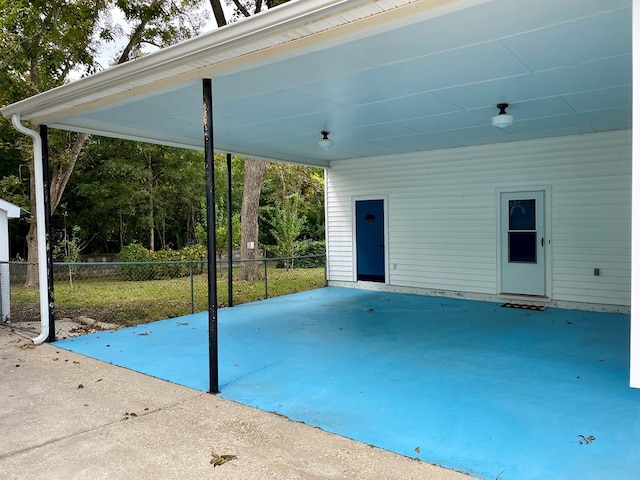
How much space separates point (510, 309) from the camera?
272 inches

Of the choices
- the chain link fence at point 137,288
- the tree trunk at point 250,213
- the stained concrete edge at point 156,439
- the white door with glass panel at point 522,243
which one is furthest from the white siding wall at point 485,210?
the stained concrete edge at point 156,439

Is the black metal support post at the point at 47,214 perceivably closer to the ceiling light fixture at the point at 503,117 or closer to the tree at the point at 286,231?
the ceiling light fixture at the point at 503,117

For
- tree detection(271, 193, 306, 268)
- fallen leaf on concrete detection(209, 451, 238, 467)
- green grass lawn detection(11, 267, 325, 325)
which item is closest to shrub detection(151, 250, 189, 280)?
green grass lawn detection(11, 267, 325, 325)

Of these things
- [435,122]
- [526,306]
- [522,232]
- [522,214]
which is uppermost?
[435,122]

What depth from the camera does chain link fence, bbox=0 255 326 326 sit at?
23.2 feet

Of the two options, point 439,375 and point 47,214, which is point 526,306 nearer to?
point 439,375

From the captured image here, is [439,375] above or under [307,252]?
under

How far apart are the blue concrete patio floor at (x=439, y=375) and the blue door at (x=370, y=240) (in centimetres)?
218

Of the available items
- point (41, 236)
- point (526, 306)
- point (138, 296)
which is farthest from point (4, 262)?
point (526, 306)

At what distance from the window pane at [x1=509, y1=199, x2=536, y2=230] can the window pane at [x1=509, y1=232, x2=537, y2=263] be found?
117 millimetres

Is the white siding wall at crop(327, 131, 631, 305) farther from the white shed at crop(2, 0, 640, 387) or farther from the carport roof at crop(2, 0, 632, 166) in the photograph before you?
the carport roof at crop(2, 0, 632, 166)

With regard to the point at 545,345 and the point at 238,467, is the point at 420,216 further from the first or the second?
the point at 238,467

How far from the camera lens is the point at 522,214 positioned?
7.30m

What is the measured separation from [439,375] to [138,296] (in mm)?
7539
